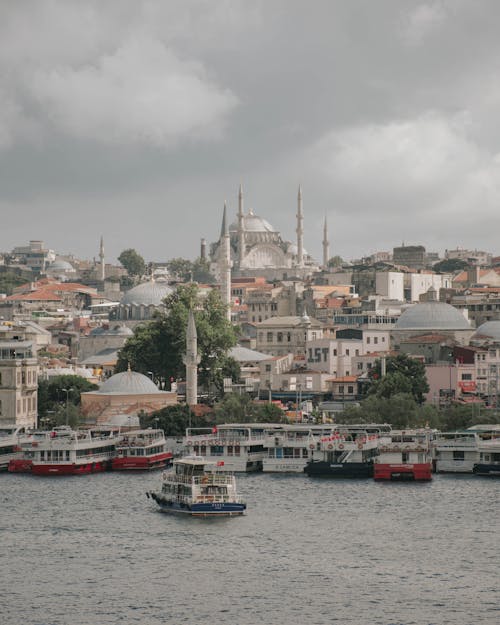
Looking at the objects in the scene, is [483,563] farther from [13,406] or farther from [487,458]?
[13,406]

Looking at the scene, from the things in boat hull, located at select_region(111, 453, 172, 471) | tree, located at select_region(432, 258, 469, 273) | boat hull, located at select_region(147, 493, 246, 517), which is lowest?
boat hull, located at select_region(147, 493, 246, 517)

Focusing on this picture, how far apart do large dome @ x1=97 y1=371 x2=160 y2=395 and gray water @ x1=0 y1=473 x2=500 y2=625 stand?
26.2 metres

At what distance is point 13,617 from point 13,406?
40.6 metres

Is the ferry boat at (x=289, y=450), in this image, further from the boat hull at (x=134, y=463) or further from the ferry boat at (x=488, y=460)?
the ferry boat at (x=488, y=460)

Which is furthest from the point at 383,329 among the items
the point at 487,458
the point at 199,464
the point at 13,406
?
the point at 199,464

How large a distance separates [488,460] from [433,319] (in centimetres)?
4322

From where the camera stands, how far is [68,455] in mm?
67812

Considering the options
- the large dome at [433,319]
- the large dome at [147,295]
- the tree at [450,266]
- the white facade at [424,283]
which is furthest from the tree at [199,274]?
the large dome at [433,319]

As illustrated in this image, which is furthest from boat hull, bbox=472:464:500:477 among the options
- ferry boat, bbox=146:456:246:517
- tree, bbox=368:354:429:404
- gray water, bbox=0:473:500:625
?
tree, bbox=368:354:429:404

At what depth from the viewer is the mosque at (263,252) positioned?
181 metres

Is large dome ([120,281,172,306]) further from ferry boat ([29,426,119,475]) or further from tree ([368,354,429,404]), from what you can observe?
ferry boat ([29,426,119,475])

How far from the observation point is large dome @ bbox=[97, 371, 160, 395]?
87.7 metres

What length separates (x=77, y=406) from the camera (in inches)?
3482

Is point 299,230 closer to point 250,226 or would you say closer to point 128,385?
point 250,226
